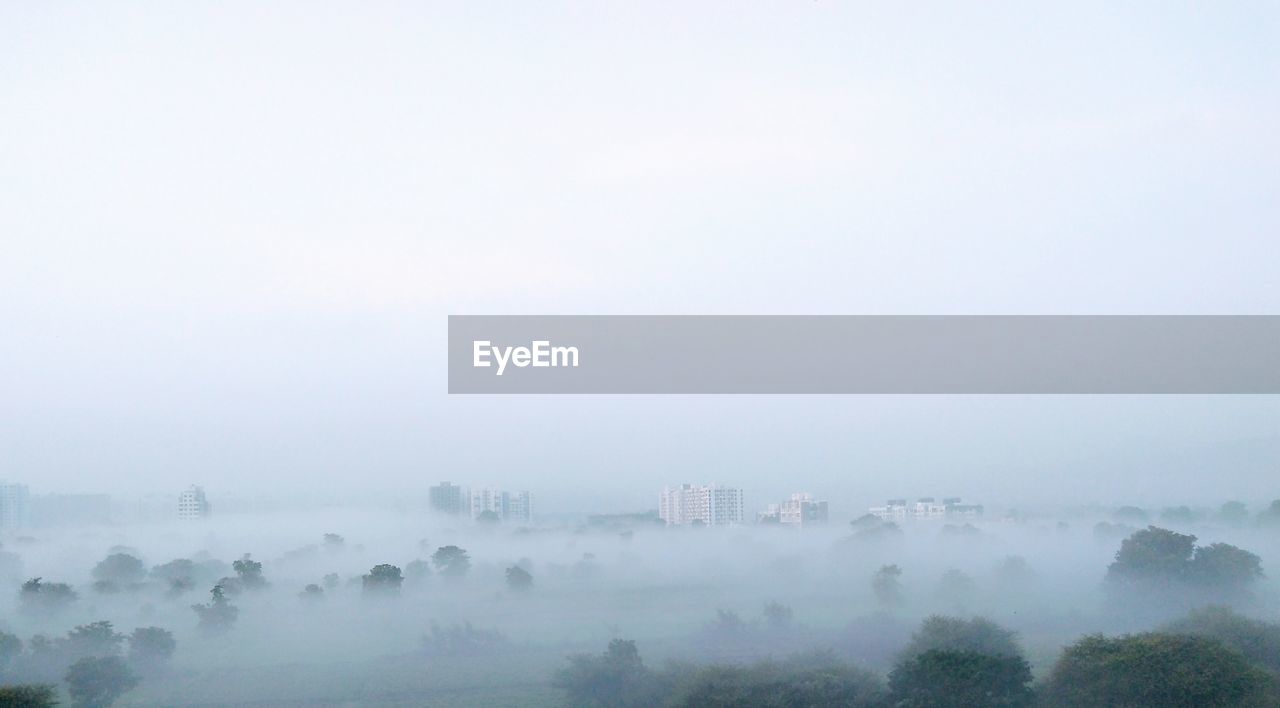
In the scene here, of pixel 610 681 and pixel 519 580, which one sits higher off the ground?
pixel 519 580

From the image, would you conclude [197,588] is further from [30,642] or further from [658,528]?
[658,528]

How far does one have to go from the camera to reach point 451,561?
34.2 metres

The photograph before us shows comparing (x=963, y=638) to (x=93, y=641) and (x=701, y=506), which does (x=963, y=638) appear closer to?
(x=701, y=506)

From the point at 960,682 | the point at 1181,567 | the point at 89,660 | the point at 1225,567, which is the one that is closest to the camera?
the point at 960,682

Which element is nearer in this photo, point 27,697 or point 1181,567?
point 27,697

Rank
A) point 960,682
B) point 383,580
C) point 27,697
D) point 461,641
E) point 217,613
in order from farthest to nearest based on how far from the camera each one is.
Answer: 1. point 383,580
2. point 217,613
3. point 461,641
4. point 960,682
5. point 27,697

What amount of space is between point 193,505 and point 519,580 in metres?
11.2

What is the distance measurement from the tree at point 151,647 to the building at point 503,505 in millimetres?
10222

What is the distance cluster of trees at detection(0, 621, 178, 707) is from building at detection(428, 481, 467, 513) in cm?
901

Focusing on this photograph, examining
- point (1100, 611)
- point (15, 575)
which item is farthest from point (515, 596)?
point (1100, 611)

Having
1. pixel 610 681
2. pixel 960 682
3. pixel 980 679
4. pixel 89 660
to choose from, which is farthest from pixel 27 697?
pixel 980 679

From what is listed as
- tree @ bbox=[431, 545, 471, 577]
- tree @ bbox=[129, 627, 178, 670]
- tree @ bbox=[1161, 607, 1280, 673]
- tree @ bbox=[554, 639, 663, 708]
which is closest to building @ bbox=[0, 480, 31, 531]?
tree @ bbox=[129, 627, 178, 670]

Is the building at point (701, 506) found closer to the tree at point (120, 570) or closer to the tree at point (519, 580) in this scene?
the tree at point (519, 580)

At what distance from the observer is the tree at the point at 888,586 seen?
30.0 m
